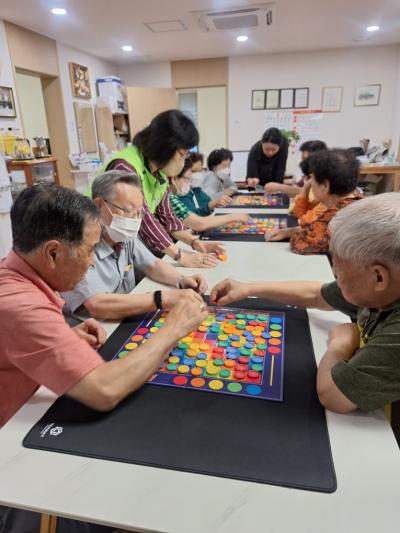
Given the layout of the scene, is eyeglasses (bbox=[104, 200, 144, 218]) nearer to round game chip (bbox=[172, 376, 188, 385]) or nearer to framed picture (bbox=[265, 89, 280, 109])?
round game chip (bbox=[172, 376, 188, 385])

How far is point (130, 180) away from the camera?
60.2 inches

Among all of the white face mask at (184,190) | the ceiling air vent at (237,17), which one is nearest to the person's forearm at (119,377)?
the white face mask at (184,190)

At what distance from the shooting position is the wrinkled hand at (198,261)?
1.85m

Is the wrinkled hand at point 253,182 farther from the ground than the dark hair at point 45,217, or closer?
closer

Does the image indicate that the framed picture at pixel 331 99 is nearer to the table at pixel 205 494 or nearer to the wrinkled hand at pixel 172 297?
the wrinkled hand at pixel 172 297

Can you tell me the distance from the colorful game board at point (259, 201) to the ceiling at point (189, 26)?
1.90m

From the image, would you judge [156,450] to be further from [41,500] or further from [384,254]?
[384,254]

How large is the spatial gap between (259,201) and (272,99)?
12.5 feet

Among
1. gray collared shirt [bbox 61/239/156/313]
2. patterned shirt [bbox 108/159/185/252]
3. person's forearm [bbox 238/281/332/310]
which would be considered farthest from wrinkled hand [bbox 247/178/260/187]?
person's forearm [bbox 238/281/332/310]

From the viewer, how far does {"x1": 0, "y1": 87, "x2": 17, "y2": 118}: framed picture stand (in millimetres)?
4043

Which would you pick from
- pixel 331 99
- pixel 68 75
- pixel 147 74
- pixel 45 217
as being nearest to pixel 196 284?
pixel 45 217

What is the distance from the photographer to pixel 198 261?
1.86 meters

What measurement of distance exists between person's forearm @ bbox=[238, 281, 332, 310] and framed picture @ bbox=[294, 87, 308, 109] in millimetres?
5892

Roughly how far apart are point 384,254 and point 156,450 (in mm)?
603
